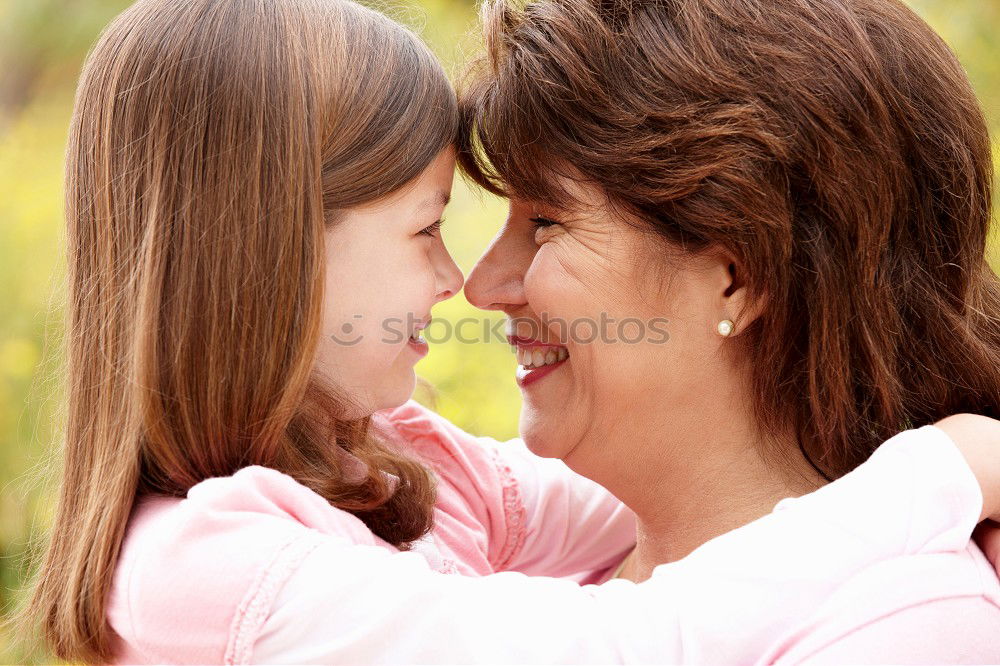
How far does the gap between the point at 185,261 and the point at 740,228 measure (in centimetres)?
84

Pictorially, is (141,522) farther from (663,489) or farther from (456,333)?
(456,333)

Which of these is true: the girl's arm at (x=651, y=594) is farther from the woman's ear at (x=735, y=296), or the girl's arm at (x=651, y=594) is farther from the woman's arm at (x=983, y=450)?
the woman's ear at (x=735, y=296)

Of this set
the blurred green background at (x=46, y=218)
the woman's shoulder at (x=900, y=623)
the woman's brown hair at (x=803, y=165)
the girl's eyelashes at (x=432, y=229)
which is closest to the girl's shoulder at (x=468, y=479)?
the girl's eyelashes at (x=432, y=229)

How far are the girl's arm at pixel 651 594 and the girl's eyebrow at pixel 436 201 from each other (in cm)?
62

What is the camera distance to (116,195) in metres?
1.57

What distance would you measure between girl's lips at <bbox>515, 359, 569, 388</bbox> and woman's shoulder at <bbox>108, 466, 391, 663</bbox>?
0.61 meters

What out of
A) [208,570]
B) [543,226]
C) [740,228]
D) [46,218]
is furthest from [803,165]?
[46,218]

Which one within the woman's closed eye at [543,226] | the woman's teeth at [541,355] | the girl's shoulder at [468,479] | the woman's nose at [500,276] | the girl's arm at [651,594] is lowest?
the girl's shoulder at [468,479]

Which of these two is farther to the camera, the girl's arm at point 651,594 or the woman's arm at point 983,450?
the woman's arm at point 983,450

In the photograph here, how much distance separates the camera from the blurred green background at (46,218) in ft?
10.8

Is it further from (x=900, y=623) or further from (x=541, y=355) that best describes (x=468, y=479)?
(x=900, y=623)

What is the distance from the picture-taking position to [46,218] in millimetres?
3613

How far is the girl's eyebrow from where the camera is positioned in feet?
5.85

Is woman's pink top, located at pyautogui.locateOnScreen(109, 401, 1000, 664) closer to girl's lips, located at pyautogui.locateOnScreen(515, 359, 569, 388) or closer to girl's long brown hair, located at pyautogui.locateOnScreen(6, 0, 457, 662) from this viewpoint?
girl's long brown hair, located at pyautogui.locateOnScreen(6, 0, 457, 662)
